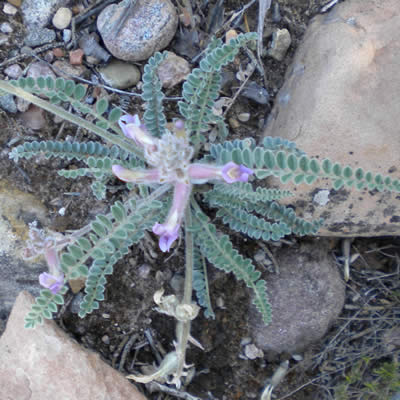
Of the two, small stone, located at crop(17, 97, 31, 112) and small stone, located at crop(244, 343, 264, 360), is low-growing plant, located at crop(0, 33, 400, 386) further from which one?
small stone, located at crop(17, 97, 31, 112)

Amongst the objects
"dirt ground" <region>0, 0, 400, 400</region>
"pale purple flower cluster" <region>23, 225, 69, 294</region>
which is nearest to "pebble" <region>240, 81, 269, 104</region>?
"dirt ground" <region>0, 0, 400, 400</region>

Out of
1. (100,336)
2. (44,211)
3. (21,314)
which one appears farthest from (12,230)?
(100,336)

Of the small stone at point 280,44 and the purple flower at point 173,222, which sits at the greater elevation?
the small stone at point 280,44

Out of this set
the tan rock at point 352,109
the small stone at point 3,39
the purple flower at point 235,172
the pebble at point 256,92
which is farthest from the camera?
the pebble at point 256,92

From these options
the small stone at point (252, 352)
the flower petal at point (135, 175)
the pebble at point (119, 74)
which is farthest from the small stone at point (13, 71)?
the small stone at point (252, 352)

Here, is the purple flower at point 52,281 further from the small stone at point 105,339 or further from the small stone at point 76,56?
the small stone at point 76,56
